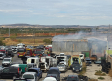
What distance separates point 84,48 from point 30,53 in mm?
11260

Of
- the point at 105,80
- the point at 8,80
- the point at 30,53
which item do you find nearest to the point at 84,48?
the point at 30,53

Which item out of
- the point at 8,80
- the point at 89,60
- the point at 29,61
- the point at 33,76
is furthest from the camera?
the point at 89,60

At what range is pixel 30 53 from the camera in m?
46.2

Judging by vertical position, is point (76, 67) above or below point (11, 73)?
below

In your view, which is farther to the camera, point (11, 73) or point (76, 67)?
point (76, 67)

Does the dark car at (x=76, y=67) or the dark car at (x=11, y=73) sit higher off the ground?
the dark car at (x=11, y=73)

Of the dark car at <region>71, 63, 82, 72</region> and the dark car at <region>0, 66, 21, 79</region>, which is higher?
the dark car at <region>0, 66, 21, 79</region>

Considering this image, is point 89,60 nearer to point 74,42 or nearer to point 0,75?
point 74,42

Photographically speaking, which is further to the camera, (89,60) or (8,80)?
(89,60)

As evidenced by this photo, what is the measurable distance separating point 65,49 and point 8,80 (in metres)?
28.0

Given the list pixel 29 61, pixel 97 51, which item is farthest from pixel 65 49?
pixel 29 61

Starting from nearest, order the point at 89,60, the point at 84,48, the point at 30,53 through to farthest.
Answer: the point at 89,60 → the point at 30,53 → the point at 84,48

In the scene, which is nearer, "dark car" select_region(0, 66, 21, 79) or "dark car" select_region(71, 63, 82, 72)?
"dark car" select_region(0, 66, 21, 79)

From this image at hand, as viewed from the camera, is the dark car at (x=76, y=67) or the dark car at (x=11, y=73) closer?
the dark car at (x=11, y=73)
